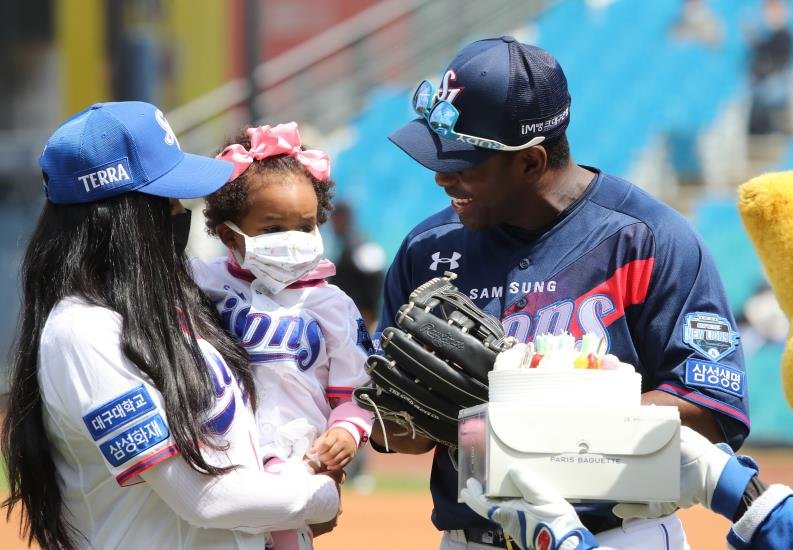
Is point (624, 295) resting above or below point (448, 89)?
below

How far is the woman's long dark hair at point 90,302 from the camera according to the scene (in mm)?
2535

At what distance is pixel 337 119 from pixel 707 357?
1145 centimetres

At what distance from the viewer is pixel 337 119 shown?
13984mm

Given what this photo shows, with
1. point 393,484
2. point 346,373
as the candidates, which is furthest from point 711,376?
point 393,484

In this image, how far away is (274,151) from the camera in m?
3.30

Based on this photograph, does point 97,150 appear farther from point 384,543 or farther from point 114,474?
point 384,543

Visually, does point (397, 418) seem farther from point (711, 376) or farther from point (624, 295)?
point (711, 376)

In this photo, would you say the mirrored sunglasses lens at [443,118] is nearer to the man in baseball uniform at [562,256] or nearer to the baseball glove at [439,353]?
the man in baseball uniform at [562,256]

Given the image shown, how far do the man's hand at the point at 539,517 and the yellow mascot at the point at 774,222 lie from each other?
99 centimetres

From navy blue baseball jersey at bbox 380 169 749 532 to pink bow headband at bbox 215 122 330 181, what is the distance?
57 cm

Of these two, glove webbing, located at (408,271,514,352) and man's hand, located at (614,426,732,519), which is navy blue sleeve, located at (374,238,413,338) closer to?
glove webbing, located at (408,271,514,352)

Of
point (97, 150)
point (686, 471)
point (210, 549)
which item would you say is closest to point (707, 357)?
point (686, 471)

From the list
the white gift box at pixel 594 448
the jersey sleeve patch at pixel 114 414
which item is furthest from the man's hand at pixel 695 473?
the jersey sleeve patch at pixel 114 414

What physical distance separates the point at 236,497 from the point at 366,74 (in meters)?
11.8
